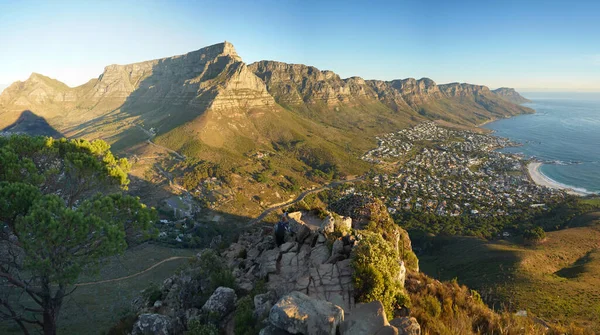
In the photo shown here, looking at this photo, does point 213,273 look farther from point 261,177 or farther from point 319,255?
point 261,177

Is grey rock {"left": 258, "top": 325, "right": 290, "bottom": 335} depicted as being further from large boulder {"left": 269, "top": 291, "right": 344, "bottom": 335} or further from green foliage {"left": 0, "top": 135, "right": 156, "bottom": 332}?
green foliage {"left": 0, "top": 135, "right": 156, "bottom": 332}

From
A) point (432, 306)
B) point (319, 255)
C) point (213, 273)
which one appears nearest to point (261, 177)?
point (213, 273)

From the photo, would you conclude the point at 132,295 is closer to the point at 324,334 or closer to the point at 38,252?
the point at 38,252

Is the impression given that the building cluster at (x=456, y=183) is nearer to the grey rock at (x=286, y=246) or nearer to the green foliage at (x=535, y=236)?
the green foliage at (x=535, y=236)

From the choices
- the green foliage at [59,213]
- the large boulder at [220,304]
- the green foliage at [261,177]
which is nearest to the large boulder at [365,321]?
the large boulder at [220,304]

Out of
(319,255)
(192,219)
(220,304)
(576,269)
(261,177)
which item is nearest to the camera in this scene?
(220,304)

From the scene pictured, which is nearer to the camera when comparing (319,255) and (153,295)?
(319,255)
